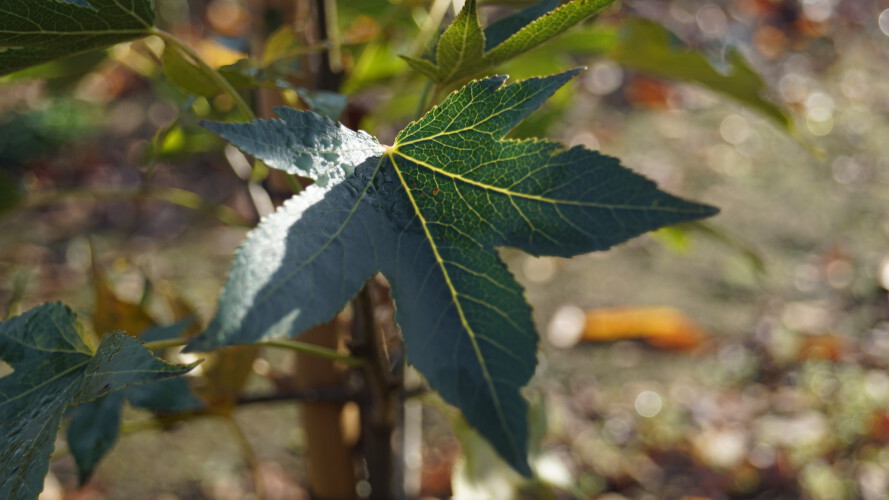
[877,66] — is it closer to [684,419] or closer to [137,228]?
[684,419]

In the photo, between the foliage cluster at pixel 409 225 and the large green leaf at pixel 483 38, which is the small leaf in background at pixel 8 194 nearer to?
the foliage cluster at pixel 409 225

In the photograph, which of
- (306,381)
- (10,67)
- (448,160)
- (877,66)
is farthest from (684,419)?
(877,66)

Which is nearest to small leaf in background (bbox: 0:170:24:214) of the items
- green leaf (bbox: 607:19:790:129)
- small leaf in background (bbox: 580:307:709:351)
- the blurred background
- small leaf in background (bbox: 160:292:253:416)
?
the blurred background

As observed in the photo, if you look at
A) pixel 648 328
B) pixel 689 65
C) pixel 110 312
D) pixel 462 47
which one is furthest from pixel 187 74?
pixel 648 328

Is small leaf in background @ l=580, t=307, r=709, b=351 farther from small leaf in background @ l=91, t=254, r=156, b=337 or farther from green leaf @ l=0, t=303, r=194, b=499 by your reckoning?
green leaf @ l=0, t=303, r=194, b=499

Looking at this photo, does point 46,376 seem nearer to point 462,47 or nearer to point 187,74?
point 187,74

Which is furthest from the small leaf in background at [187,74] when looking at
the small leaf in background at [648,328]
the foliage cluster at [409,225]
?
the small leaf in background at [648,328]
